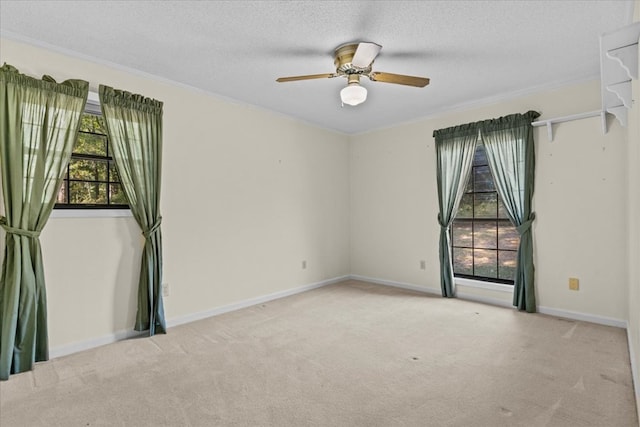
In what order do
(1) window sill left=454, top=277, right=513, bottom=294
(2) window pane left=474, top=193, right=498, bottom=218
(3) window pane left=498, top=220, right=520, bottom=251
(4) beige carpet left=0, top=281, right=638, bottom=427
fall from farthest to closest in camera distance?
(2) window pane left=474, top=193, right=498, bottom=218 → (3) window pane left=498, top=220, right=520, bottom=251 → (1) window sill left=454, top=277, right=513, bottom=294 → (4) beige carpet left=0, top=281, right=638, bottom=427

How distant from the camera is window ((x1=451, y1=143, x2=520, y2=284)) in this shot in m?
4.16

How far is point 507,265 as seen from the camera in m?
4.23

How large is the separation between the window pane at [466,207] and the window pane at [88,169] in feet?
13.8

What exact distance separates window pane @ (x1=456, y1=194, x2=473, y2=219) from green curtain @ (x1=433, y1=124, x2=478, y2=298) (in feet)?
0.69

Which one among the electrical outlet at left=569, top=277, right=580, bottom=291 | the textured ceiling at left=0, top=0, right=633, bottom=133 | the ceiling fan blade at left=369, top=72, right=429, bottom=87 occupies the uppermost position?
the textured ceiling at left=0, top=0, right=633, bottom=133

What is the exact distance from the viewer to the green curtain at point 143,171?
3.00m

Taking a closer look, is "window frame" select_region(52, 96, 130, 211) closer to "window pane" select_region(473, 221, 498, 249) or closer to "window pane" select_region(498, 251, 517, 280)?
"window pane" select_region(473, 221, 498, 249)

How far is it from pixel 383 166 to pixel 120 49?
12.0 feet

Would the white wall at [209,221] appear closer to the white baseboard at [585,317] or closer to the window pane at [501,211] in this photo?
the window pane at [501,211]

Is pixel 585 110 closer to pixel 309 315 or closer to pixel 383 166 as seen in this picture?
pixel 383 166

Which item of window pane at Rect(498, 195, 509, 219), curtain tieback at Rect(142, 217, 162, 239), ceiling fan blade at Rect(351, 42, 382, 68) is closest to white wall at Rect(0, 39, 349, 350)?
curtain tieback at Rect(142, 217, 162, 239)

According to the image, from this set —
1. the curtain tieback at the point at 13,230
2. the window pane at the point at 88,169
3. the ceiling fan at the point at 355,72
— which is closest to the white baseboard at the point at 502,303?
the ceiling fan at the point at 355,72

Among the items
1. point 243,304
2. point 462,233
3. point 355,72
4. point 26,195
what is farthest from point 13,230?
point 462,233

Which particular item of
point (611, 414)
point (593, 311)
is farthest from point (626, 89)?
point (593, 311)
